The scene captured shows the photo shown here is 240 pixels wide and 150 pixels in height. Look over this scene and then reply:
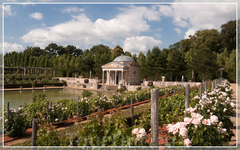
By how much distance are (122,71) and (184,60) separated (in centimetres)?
1242

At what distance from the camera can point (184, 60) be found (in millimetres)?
34125

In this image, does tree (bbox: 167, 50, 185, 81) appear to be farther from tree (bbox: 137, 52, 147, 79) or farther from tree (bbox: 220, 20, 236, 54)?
tree (bbox: 220, 20, 236, 54)

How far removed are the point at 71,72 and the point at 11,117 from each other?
133 feet

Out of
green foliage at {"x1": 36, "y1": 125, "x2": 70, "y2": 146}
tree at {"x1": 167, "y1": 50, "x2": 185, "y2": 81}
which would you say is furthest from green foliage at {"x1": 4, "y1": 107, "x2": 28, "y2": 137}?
tree at {"x1": 167, "y1": 50, "x2": 185, "y2": 81}

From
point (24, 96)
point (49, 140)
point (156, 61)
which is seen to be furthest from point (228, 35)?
point (49, 140)

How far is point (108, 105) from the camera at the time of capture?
Result: 404 inches

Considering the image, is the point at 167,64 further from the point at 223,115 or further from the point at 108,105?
the point at 223,115

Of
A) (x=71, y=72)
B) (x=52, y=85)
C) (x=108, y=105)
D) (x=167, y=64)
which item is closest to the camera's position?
(x=108, y=105)

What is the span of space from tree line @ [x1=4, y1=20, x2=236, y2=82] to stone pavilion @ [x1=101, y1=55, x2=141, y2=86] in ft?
9.13

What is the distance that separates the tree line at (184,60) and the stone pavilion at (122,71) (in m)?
2.78

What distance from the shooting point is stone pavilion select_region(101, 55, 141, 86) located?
33.4 meters

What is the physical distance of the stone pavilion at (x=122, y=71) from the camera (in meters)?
33.4

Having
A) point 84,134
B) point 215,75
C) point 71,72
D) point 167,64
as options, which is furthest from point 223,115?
point 71,72

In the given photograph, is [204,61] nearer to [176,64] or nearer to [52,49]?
[176,64]
